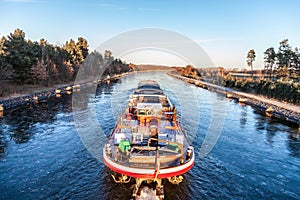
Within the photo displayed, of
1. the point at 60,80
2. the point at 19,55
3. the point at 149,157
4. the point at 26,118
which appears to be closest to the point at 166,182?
the point at 149,157

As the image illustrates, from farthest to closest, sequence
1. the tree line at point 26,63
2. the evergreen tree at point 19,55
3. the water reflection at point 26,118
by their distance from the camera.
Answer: the evergreen tree at point 19,55, the tree line at point 26,63, the water reflection at point 26,118

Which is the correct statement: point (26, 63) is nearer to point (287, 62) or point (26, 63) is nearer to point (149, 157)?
point (149, 157)

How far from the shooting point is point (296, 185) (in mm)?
12875

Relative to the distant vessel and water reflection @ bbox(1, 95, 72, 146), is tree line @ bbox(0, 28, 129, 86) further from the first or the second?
the distant vessel

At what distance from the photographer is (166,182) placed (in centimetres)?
1175

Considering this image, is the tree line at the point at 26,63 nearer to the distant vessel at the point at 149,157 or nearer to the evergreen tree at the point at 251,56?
the distant vessel at the point at 149,157

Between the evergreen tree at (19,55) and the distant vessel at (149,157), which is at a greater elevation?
the evergreen tree at (19,55)

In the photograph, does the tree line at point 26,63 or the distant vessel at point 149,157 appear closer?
the distant vessel at point 149,157

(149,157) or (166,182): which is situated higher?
(149,157)

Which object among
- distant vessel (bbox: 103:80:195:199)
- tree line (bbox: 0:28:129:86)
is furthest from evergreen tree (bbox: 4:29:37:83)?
distant vessel (bbox: 103:80:195:199)

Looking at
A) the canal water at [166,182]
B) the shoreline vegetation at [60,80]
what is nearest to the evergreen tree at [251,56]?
the shoreline vegetation at [60,80]

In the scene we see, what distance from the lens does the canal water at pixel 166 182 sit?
448 inches

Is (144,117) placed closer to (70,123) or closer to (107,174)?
(107,174)

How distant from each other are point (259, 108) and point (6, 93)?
42785 millimetres
